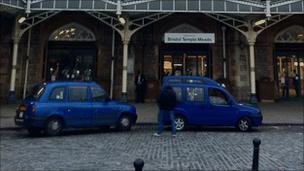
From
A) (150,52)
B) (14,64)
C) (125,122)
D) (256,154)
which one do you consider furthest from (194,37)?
(256,154)

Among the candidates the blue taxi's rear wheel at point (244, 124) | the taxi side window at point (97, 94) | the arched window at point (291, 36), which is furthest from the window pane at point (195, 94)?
the arched window at point (291, 36)

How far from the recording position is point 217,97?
476 inches

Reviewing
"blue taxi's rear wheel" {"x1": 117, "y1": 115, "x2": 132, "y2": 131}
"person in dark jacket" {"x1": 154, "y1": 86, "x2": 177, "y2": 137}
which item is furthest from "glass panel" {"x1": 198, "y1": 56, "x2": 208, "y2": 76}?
"person in dark jacket" {"x1": 154, "y1": 86, "x2": 177, "y2": 137}

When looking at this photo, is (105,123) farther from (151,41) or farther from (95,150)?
(151,41)

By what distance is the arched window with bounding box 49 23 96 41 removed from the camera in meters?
21.5

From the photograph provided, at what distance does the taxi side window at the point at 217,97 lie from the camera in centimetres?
1202

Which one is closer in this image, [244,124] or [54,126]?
[54,126]

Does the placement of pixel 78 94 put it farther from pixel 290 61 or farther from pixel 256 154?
pixel 290 61

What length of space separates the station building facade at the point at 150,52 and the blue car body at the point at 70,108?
917 centimetres

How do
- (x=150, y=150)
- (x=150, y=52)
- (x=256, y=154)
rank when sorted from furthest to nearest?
1. (x=150, y=52)
2. (x=150, y=150)
3. (x=256, y=154)

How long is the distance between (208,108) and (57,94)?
512 centimetres

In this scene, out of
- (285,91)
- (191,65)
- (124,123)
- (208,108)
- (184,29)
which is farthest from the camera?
(191,65)

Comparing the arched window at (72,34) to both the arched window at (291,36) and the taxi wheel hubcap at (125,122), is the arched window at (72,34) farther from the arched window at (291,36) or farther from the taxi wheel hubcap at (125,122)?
the arched window at (291,36)

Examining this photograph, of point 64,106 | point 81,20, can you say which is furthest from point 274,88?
point 64,106
